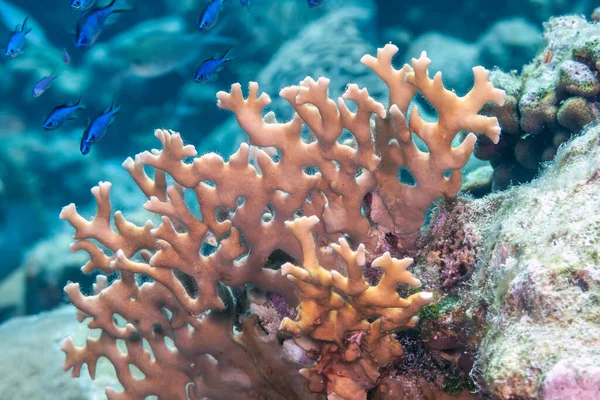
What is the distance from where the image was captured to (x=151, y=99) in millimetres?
11875

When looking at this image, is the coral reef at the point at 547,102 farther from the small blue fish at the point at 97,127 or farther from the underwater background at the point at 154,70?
the small blue fish at the point at 97,127

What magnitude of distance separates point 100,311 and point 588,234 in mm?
2357

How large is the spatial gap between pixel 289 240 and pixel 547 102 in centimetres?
283

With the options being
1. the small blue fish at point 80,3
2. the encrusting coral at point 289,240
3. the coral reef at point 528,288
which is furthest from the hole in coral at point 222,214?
the small blue fish at point 80,3

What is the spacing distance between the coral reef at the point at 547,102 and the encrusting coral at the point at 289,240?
2028 millimetres

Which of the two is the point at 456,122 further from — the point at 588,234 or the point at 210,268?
the point at 210,268

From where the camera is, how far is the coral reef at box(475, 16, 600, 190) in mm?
3367

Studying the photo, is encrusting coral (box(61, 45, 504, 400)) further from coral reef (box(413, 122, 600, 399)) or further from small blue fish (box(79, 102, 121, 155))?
small blue fish (box(79, 102, 121, 155))

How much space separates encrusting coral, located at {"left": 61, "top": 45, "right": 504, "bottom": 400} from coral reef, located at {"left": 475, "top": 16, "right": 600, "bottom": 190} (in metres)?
2.03

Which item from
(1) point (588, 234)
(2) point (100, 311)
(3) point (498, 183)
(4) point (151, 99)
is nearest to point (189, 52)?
(4) point (151, 99)

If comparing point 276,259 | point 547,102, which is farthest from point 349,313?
point 547,102

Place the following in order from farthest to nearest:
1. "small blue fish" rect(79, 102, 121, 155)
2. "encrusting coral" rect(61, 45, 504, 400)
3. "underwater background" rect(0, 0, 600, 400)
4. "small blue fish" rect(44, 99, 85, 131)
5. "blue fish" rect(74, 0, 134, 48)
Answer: "underwater background" rect(0, 0, 600, 400), "blue fish" rect(74, 0, 134, 48), "small blue fish" rect(44, 99, 85, 131), "small blue fish" rect(79, 102, 121, 155), "encrusting coral" rect(61, 45, 504, 400)

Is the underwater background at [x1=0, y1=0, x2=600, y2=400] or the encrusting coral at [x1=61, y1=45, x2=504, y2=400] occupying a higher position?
the encrusting coral at [x1=61, y1=45, x2=504, y2=400]

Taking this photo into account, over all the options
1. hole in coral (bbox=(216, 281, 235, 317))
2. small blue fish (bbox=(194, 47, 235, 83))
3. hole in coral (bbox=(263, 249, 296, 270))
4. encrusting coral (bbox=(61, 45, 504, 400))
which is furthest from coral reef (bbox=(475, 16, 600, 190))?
small blue fish (bbox=(194, 47, 235, 83))
